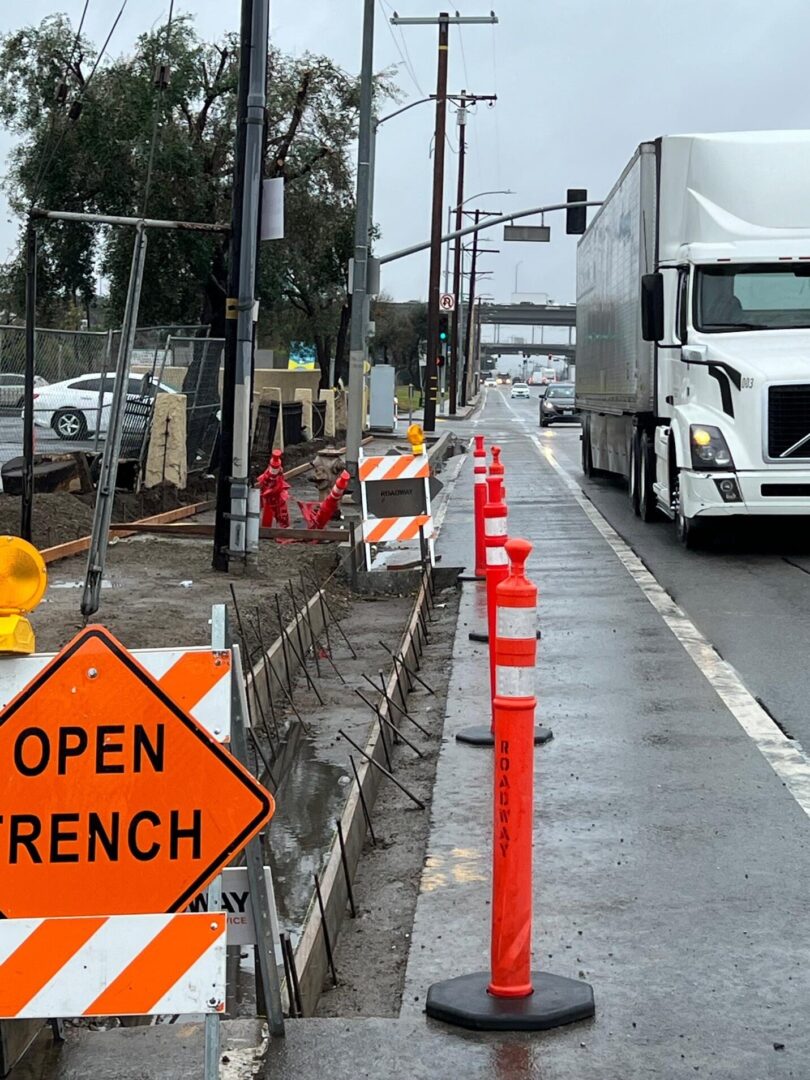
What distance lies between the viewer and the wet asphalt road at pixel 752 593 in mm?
9633

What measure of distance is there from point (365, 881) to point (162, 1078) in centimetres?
224

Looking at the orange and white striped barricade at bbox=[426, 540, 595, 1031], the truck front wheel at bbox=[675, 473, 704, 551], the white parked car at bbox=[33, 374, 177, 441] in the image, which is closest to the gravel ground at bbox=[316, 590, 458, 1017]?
the orange and white striped barricade at bbox=[426, 540, 595, 1031]

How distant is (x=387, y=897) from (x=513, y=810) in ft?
5.37

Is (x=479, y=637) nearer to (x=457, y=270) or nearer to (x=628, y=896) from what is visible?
(x=628, y=896)

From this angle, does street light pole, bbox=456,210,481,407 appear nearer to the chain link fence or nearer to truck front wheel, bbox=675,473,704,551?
the chain link fence

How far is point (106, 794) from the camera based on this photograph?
13.5ft

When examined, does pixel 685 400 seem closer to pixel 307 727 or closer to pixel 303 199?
pixel 307 727

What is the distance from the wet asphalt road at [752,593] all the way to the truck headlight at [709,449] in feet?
3.06

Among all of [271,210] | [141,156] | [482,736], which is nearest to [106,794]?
[482,736]

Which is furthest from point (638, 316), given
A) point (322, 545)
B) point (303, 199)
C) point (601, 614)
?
point (303, 199)

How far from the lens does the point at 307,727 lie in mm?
9422

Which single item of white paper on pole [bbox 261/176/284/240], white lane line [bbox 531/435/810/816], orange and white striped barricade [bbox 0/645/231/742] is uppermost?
white paper on pole [bbox 261/176/284/240]

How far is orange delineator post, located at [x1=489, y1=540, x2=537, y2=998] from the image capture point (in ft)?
15.5

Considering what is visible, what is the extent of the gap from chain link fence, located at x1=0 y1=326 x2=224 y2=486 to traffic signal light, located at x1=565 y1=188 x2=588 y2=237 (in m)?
13.6
